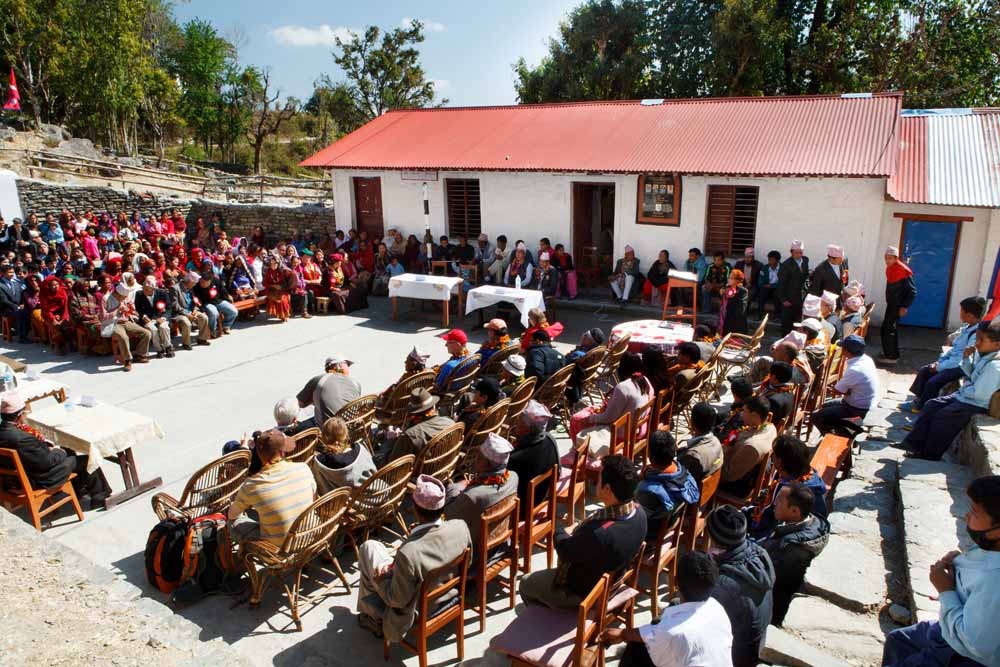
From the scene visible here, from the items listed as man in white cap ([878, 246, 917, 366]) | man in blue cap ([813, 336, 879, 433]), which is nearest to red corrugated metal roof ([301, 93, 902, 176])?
man in white cap ([878, 246, 917, 366])

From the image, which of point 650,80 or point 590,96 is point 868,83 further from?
point 590,96

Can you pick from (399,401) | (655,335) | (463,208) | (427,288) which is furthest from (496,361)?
(463,208)

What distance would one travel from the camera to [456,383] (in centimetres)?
764

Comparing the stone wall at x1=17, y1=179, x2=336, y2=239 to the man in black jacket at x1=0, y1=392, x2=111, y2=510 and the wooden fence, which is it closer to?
the wooden fence

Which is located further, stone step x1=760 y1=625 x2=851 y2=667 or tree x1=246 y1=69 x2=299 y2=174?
tree x1=246 y1=69 x2=299 y2=174

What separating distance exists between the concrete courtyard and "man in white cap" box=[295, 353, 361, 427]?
149 centimetres

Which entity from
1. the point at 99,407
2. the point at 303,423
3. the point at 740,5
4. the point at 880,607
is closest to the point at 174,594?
the point at 303,423

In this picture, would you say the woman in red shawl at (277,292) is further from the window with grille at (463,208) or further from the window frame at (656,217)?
the window frame at (656,217)

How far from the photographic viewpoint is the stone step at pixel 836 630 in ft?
13.7

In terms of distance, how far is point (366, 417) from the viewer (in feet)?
21.9

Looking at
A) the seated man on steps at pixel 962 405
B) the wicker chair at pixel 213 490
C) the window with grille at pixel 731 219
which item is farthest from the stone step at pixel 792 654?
the window with grille at pixel 731 219

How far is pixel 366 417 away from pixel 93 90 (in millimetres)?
32804

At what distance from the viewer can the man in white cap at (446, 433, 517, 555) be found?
458 cm

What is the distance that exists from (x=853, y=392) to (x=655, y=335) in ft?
9.99
